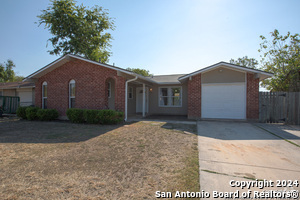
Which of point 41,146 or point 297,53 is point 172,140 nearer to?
point 41,146

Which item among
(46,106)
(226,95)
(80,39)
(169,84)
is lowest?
(46,106)

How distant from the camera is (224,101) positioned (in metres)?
10.3

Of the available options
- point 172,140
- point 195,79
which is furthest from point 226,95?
point 172,140

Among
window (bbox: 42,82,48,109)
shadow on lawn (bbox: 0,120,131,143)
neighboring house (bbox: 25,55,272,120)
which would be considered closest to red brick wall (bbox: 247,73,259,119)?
neighboring house (bbox: 25,55,272,120)

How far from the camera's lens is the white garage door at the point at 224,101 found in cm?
1000

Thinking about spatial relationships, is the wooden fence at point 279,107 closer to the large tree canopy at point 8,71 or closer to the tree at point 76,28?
the tree at point 76,28

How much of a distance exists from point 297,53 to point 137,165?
729 inches

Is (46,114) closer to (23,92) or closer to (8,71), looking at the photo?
(23,92)

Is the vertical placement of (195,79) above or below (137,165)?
above

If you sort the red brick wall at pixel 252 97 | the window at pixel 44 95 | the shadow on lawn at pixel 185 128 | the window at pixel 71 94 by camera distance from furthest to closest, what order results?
the window at pixel 44 95
the window at pixel 71 94
the red brick wall at pixel 252 97
the shadow on lawn at pixel 185 128

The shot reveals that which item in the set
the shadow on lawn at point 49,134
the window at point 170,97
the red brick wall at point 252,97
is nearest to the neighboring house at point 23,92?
the shadow on lawn at point 49,134

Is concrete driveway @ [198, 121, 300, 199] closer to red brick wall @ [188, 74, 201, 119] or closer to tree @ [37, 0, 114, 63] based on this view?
red brick wall @ [188, 74, 201, 119]

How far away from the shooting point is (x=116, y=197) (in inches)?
94.5

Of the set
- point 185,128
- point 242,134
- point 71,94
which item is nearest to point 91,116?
point 71,94
